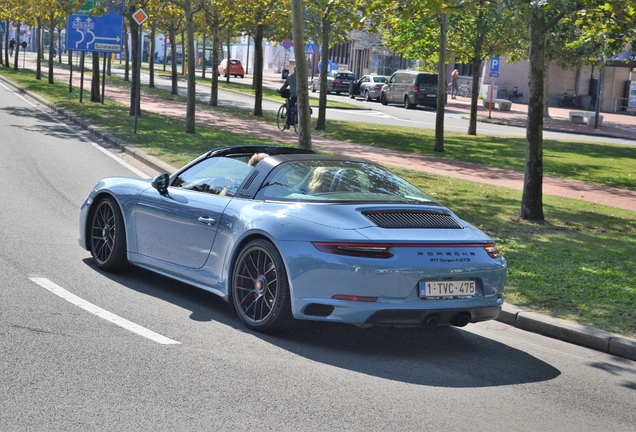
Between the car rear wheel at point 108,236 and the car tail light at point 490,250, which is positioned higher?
the car tail light at point 490,250

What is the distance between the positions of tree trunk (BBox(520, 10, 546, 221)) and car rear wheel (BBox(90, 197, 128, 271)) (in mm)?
6760

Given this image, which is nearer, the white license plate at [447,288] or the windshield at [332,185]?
the white license plate at [447,288]

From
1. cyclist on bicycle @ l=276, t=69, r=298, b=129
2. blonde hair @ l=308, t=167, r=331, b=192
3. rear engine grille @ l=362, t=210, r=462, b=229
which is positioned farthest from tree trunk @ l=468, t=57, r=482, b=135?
rear engine grille @ l=362, t=210, r=462, b=229

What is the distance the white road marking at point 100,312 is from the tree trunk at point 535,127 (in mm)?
7617

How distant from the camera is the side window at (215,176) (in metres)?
7.50

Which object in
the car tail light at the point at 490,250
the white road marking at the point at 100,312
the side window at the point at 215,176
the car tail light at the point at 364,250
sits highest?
the side window at the point at 215,176

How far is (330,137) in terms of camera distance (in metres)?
27.9

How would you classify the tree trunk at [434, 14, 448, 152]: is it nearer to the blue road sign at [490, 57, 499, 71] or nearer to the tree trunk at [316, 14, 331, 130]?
the tree trunk at [316, 14, 331, 130]

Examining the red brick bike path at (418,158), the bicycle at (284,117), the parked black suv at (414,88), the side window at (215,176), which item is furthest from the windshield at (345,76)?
the side window at (215,176)

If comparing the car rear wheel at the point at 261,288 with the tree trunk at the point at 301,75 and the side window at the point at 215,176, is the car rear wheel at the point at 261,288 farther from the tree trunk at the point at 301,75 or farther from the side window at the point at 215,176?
the tree trunk at the point at 301,75

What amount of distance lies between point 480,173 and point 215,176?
44.1ft

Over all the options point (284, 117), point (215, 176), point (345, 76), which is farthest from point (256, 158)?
point (345, 76)

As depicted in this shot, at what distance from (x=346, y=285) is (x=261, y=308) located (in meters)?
0.82

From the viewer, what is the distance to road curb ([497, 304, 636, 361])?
7121 millimetres
